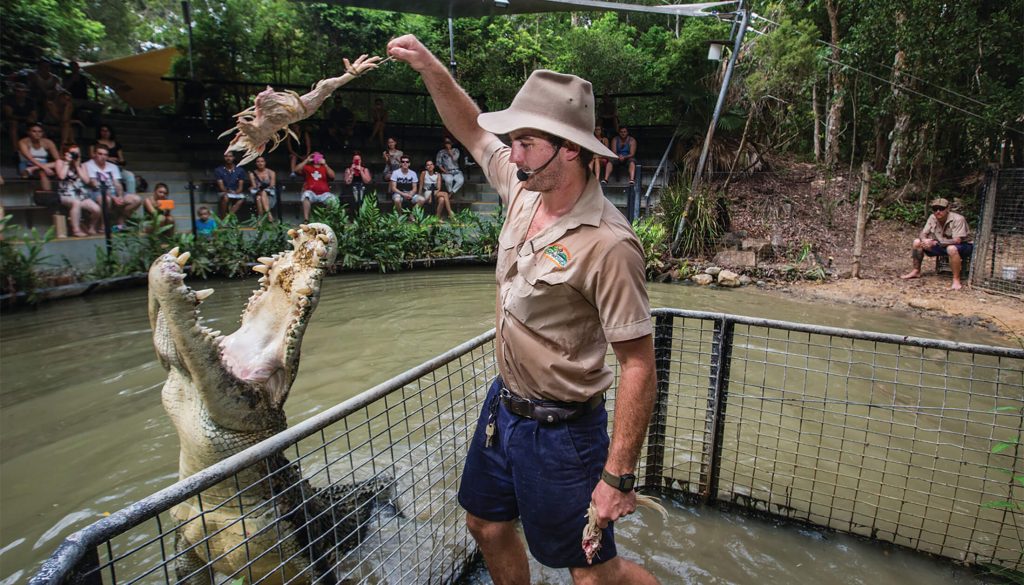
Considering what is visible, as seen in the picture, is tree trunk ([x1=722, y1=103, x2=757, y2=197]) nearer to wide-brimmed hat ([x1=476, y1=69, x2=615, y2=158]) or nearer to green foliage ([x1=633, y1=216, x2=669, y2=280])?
green foliage ([x1=633, y1=216, x2=669, y2=280])

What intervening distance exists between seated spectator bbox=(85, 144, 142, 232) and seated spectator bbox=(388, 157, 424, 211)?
164 inches

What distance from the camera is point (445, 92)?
2.22 m

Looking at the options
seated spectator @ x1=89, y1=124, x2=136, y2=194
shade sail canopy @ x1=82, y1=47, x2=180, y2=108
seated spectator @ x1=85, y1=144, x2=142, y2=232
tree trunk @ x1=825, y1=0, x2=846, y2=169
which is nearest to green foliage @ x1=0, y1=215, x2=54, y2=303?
seated spectator @ x1=85, y1=144, x2=142, y2=232

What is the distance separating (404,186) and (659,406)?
975cm

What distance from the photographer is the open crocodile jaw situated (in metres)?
1.90

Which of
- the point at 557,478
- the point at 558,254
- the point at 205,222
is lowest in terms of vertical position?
the point at 557,478

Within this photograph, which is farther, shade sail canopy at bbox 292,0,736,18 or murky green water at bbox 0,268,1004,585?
shade sail canopy at bbox 292,0,736,18

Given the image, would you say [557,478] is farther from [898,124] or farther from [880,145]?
[880,145]

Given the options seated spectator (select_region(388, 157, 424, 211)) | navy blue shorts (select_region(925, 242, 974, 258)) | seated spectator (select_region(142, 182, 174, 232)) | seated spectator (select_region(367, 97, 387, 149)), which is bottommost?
navy blue shorts (select_region(925, 242, 974, 258))

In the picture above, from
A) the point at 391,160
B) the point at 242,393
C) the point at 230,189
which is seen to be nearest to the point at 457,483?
the point at 242,393

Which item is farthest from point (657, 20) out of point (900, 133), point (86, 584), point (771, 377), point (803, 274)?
point (86, 584)

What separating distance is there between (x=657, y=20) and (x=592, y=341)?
23501 mm

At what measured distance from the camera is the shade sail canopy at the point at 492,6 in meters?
10.5

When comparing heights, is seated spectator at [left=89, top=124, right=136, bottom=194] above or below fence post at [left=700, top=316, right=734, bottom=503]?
above
